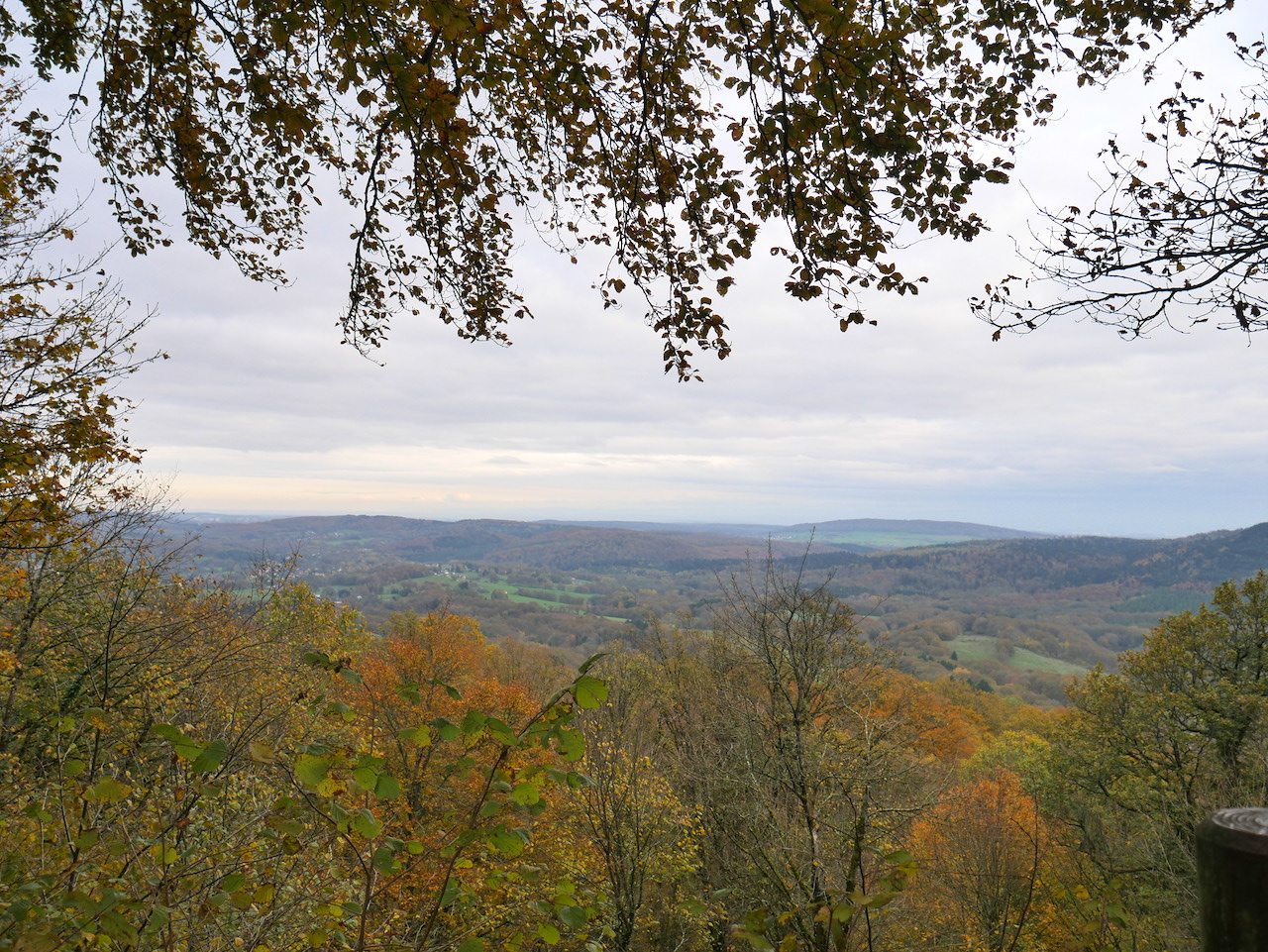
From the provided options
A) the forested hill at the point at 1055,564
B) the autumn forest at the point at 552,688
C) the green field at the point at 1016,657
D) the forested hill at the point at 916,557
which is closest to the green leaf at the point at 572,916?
the autumn forest at the point at 552,688

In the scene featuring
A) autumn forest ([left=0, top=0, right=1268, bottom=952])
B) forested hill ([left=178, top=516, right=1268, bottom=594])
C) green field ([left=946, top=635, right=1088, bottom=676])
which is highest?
autumn forest ([left=0, top=0, right=1268, bottom=952])

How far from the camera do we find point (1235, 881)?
928 mm

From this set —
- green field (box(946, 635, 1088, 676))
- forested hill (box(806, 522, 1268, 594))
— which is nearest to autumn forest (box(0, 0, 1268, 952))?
green field (box(946, 635, 1088, 676))

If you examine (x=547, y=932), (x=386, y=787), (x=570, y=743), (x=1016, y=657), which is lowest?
(x=1016, y=657)

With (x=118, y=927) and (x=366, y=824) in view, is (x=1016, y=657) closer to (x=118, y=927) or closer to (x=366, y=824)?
(x=366, y=824)

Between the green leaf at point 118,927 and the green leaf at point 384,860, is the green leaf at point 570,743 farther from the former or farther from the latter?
the green leaf at point 118,927

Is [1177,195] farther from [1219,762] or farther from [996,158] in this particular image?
[1219,762]

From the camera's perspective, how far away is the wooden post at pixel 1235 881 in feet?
2.93

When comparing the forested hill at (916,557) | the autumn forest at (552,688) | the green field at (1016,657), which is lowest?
the green field at (1016,657)

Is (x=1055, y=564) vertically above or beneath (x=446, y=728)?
beneath

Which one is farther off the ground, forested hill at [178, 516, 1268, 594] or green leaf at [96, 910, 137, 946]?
green leaf at [96, 910, 137, 946]

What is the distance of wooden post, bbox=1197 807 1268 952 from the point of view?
895mm

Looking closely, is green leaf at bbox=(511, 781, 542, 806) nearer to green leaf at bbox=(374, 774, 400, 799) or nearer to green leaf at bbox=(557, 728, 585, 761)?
green leaf at bbox=(557, 728, 585, 761)

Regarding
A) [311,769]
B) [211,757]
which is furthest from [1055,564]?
[211,757]
